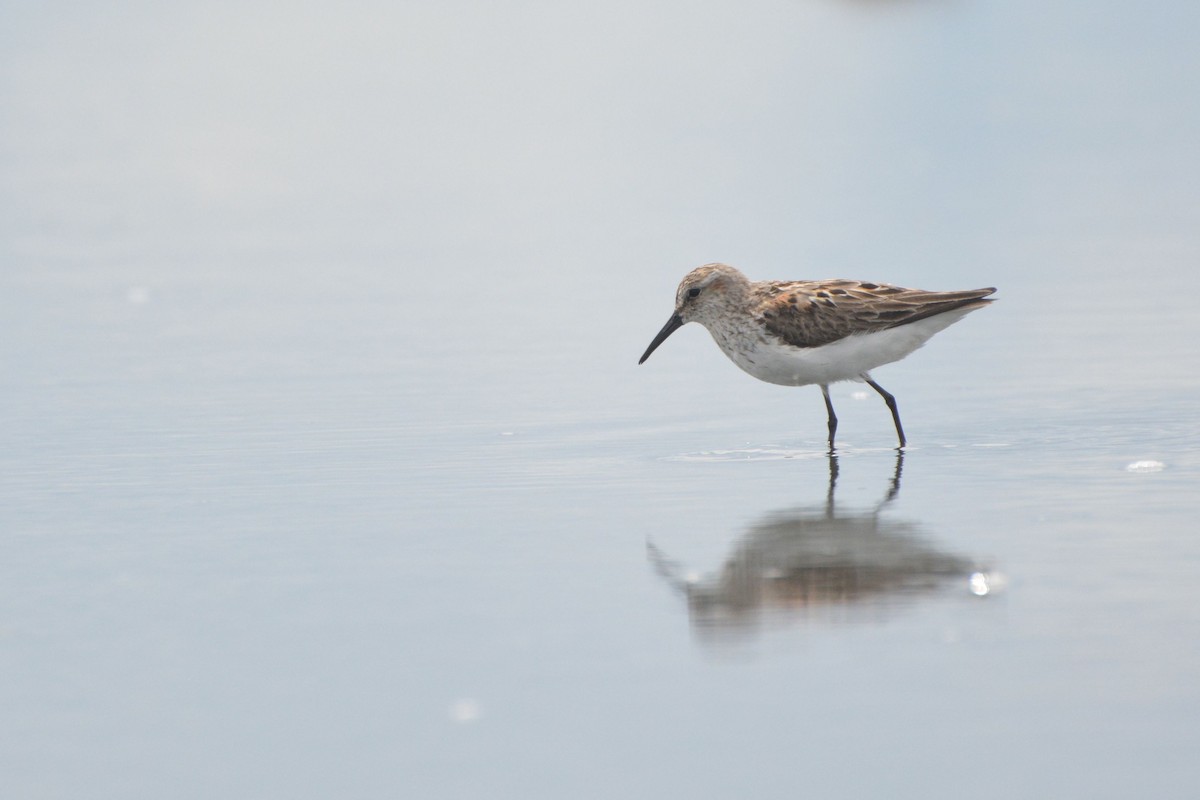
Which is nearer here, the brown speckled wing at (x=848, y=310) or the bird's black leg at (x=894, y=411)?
the bird's black leg at (x=894, y=411)

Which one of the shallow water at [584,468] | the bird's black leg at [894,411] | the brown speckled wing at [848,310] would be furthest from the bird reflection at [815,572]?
the brown speckled wing at [848,310]

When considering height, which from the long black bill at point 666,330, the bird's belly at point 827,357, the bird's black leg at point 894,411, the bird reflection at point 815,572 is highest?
the long black bill at point 666,330

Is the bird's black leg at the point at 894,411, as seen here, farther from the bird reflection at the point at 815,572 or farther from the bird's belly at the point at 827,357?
the bird reflection at the point at 815,572

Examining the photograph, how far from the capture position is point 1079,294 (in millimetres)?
11078

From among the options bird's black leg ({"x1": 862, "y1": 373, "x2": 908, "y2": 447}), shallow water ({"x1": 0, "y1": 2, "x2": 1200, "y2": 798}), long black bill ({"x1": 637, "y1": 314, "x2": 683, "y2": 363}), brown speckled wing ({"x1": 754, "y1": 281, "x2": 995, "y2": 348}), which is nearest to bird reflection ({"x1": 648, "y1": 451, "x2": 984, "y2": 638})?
shallow water ({"x1": 0, "y1": 2, "x2": 1200, "y2": 798})

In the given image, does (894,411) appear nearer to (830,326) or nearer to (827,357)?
(827,357)

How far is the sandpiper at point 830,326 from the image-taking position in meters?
8.40

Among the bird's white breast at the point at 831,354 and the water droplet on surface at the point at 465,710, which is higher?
the bird's white breast at the point at 831,354

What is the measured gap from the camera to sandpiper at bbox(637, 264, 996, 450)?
840 centimetres

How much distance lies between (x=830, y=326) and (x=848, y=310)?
0.44 feet

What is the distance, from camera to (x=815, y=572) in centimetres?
574

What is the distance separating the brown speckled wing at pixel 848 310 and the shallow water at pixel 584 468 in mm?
467

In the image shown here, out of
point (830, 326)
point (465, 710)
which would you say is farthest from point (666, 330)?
point (465, 710)

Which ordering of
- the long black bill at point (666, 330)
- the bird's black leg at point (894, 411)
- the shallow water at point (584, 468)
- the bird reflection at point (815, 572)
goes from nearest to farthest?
the shallow water at point (584, 468) → the bird reflection at point (815, 572) → the bird's black leg at point (894, 411) → the long black bill at point (666, 330)
